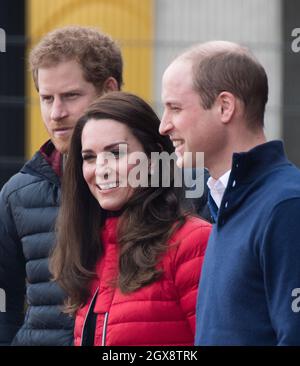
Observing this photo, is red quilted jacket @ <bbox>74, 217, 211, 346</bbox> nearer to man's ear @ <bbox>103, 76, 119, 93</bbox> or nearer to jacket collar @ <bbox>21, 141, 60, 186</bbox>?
jacket collar @ <bbox>21, 141, 60, 186</bbox>

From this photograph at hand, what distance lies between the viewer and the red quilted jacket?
10.8 feet

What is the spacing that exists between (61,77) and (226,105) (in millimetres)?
986

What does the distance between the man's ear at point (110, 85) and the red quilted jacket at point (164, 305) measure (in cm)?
78

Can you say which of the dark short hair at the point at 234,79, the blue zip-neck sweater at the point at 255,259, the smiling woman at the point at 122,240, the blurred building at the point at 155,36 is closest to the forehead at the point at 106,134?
the smiling woman at the point at 122,240

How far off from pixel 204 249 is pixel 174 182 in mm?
283

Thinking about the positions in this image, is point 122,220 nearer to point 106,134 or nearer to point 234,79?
point 106,134

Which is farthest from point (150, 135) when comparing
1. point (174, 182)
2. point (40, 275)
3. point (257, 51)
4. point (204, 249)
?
point (257, 51)

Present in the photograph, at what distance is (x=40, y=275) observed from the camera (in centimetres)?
384

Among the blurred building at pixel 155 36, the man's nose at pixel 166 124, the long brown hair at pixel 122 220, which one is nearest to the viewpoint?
the man's nose at pixel 166 124

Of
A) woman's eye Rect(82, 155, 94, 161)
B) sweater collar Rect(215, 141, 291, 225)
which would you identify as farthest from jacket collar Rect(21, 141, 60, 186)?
sweater collar Rect(215, 141, 291, 225)

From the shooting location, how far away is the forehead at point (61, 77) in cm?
392

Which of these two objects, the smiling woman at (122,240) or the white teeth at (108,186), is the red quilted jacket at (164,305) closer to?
the smiling woman at (122,240)

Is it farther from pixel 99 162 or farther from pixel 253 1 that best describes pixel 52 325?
pixel 253 1

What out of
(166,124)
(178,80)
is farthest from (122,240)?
(178,80)
